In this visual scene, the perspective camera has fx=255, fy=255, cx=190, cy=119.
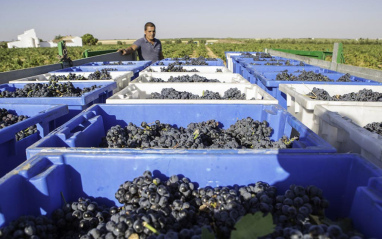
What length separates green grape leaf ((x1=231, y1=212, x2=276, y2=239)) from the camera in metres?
0.88

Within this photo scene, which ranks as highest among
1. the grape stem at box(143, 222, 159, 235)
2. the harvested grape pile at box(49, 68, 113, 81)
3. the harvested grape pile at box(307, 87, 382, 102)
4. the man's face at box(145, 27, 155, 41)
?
the man's face at box(145, 27, 155, 41)

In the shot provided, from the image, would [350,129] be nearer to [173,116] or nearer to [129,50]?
[173,116]

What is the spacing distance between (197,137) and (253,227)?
1.12 meters

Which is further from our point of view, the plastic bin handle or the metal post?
the metal post

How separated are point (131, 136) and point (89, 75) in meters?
2.57

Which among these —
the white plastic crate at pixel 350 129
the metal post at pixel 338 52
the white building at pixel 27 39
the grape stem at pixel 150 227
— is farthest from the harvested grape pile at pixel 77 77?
the white building at pixel 27 39

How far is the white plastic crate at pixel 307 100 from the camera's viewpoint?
7.65ft

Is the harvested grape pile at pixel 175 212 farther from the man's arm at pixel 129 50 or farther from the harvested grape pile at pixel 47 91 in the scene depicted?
the man's arm at pixel 129 50

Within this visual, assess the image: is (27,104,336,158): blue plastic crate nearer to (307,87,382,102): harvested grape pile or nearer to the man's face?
(307,87,382,102): harvested grape pile

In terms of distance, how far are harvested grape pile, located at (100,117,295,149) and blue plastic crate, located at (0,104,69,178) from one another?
625 millimetres

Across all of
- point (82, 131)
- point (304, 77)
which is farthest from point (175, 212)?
point (304, 77)

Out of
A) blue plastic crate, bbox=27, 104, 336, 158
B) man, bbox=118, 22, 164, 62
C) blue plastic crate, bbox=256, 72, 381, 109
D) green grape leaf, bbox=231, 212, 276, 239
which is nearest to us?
green grape leaf, bbox=231, 212, 276, 239

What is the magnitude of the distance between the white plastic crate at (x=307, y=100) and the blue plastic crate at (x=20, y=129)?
2.37 meters

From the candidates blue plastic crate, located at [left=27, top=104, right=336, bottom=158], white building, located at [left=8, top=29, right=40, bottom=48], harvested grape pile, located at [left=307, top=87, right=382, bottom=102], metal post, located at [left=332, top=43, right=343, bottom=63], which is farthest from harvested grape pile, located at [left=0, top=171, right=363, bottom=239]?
white building, located at [left=8, top=29, right=40, bottom=48]
